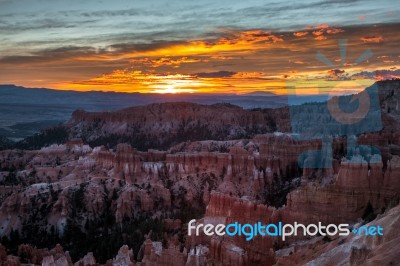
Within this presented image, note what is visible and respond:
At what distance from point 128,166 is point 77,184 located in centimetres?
725

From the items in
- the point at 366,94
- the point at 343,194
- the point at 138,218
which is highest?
the point at 366,94

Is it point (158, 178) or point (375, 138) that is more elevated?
point (375, 138)

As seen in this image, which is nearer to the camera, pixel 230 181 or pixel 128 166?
pixel 230 181

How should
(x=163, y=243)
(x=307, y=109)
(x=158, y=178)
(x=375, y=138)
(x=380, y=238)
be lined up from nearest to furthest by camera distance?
(x=380, y=238) < (x=163, y=243) < (x=375, y=138) < (x=158, y=178) < (x=307, y=109)

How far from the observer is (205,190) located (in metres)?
62.3

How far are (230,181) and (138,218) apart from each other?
1229 centimetres

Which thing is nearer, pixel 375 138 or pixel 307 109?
pixel 375 138

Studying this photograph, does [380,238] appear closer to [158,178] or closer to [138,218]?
[138,218]

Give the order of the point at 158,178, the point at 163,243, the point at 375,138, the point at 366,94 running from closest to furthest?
the point at 163,243 < the point at 375,138 < the point at 158,178 < the point at 366,94

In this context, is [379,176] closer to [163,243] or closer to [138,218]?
[163,243]

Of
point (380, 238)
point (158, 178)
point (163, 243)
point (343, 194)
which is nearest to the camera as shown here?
point (380, 238)

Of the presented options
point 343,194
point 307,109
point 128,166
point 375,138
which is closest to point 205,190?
point 128,166

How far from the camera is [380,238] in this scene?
23000mm

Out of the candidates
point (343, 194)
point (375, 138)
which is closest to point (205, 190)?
point (375, 138)
